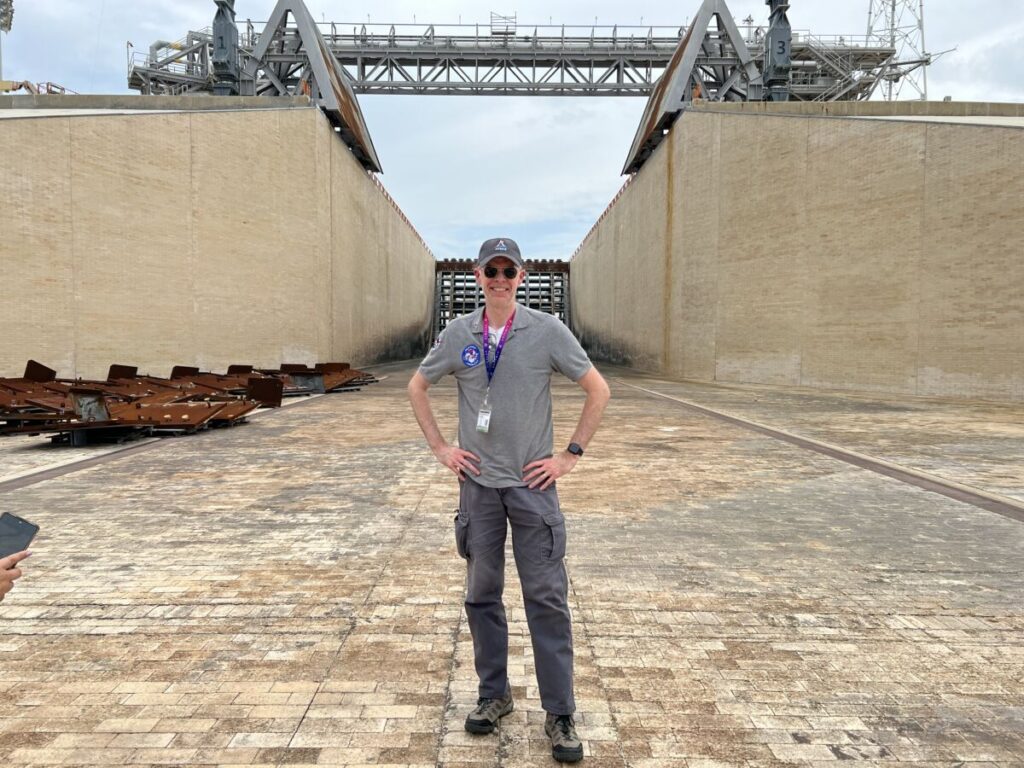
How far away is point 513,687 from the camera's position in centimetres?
265

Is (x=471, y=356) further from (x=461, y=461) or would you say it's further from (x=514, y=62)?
(x=514, y=62)

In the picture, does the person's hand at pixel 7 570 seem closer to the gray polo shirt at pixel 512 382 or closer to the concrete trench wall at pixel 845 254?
the gray polo shirt at pixel 512 382

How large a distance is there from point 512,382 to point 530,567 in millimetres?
697

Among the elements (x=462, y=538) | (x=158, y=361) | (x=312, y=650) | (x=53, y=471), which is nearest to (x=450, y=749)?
(x=462, y=538)

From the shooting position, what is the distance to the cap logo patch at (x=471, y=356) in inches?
89.6

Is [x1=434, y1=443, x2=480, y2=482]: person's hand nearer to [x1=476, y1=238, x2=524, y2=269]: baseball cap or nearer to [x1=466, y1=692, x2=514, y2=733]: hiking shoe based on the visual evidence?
[x1=476, y1=238, x2=524, y2=269]: baseball cap

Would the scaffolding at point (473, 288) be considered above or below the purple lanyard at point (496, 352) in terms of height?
above

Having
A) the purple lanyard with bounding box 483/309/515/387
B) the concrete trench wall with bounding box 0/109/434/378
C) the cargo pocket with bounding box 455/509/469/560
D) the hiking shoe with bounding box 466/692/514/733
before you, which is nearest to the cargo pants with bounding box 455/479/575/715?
the cargo pocket with bounding box 455/509/469/560

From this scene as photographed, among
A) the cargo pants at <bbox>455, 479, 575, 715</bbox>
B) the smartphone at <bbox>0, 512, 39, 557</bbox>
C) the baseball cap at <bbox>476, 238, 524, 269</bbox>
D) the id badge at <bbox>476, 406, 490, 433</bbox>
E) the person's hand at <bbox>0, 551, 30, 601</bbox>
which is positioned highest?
the baseball cap at <bbox>476, 238, 524, 269</bbox>

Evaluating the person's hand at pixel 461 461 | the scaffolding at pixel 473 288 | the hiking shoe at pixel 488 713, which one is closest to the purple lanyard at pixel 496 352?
the person's hand at pixel 461 461

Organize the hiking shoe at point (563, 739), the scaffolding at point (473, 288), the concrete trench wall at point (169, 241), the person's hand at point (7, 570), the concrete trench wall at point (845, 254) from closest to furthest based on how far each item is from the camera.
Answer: the person's hand at point (7, 570) < the hiking shoe at point (563, 739) < the concrete trench wall at point (845, 254) < the concrete trench wall at point (169, 241) < the scaffolding at point (473, 288)

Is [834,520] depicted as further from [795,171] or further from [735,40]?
[735,40]

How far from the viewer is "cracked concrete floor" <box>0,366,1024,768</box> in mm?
2289

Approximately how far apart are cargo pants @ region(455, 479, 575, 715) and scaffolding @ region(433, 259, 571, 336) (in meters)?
53.3
